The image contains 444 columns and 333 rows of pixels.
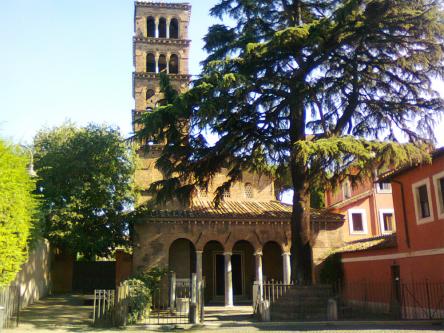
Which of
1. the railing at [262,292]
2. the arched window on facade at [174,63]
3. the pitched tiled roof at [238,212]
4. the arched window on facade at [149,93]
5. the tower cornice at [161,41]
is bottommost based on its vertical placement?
the railing at [262,292]

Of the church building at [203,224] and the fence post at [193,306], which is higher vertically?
the church building at [203,224]

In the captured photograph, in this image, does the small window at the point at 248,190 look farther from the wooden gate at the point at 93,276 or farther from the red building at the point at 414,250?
the red building at the point at 414,250

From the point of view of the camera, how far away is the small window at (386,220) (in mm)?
30141

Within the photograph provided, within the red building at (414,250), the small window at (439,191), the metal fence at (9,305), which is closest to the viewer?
the metal fence at (9,305)

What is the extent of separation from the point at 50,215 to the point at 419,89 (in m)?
19.3

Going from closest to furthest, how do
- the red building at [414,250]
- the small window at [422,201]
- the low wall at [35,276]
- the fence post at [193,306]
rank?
the red building at [414,250]
the fence post at [193,306]
the small window at [422,201]
the low wall at [35,276]

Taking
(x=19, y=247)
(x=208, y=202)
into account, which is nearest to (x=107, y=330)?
(x=19, y=247)

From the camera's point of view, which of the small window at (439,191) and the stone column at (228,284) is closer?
the small window at (439,191)

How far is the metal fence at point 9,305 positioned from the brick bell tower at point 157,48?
593 inches

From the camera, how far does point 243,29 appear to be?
20.5m

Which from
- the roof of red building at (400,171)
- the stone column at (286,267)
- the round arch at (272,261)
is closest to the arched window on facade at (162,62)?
the round arch at (272,261)

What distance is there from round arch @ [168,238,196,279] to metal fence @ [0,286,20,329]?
11.0 m

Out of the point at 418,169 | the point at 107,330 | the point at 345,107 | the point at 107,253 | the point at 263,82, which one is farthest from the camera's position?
the point at 107,253

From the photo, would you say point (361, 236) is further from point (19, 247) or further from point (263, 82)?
point (19, 247)
